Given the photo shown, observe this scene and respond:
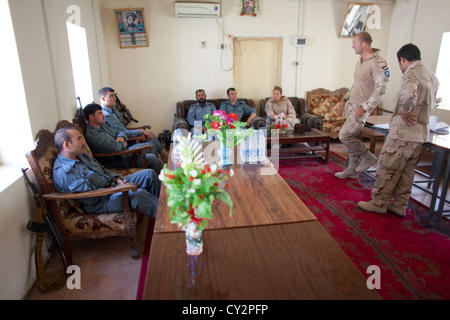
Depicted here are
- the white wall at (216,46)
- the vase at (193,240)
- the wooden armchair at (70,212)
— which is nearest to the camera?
the vase at (193,240)

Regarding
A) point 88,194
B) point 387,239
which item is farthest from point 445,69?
point 88,194

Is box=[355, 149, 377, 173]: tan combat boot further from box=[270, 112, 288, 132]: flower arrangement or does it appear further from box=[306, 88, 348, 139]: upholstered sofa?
box=[306, 88, 348, 139]: upholstered sofa

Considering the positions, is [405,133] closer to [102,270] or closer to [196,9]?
[102,270]

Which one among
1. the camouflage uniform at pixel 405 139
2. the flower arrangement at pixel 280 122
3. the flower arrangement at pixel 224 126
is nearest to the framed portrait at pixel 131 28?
the flower arrangement at pixel 280 122

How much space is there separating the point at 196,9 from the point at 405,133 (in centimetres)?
369

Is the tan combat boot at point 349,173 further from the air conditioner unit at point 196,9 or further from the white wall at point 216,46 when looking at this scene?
the air conditioner unit at point 196,9

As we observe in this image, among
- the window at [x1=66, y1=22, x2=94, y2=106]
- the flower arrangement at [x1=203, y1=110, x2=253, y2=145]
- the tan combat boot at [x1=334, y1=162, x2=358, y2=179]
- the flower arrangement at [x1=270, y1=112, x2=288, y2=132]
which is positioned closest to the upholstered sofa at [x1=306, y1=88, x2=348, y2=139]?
the flower arrangement at [x1=270, y1=112, x2=288, y2=132]

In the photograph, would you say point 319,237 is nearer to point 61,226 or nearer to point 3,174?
point 61,226

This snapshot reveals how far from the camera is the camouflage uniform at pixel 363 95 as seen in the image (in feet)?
10.0

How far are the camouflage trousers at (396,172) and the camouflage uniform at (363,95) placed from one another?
1.87 feet

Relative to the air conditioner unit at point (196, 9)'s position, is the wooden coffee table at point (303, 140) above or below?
below

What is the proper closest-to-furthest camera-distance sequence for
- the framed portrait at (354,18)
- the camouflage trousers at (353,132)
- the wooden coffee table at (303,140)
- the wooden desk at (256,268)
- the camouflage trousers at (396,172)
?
the wooden desk at (256,268)
the camouflage trousers at (396,172)
the camouflage trousers at (353,132)
the wooden coffee table at (303,140)
the framed portrait at (354,18)

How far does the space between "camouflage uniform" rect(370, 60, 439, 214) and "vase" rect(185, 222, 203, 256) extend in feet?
7.08
